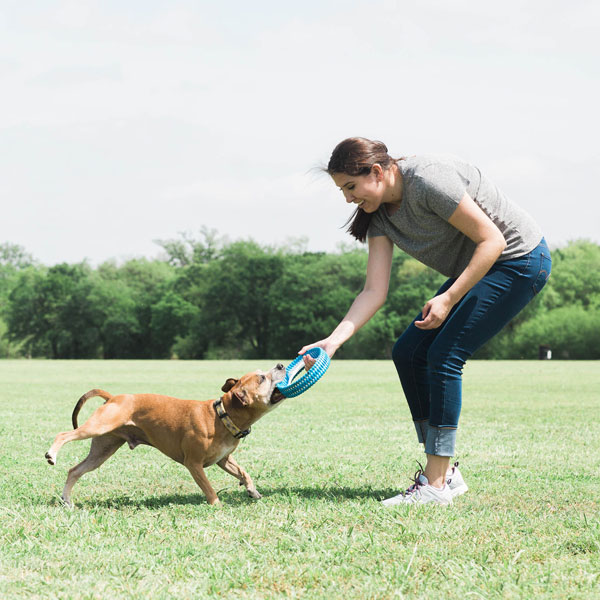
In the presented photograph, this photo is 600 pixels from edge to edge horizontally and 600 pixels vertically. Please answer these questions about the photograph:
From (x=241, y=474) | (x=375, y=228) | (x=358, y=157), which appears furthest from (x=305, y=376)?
(x=358, y=157)

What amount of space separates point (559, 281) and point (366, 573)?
2995 inches

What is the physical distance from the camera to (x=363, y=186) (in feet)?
15.5

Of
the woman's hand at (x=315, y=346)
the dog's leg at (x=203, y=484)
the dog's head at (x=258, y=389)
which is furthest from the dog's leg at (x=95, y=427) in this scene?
the woman's hand at (x=315, y=346)

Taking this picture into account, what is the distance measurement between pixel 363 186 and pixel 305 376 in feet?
4.17

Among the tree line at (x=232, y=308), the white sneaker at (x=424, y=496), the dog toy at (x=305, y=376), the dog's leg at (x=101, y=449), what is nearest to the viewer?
the white sneaker at (x=424, y=496)

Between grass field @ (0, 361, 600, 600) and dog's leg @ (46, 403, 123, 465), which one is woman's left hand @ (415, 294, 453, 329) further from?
dog's leg @ (46, 403, 123, 465)

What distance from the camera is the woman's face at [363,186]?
4715mm

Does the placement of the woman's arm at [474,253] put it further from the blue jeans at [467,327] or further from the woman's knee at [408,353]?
the woman's knee at [408,353]

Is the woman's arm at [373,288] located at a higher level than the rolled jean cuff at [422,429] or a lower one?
higher

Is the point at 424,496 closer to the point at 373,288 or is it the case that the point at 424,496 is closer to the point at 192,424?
the point at 373,288

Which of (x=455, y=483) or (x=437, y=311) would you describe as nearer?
(x=437, y=311)

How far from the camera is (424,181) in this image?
180 inches

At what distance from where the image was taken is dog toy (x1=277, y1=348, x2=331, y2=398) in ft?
15.6

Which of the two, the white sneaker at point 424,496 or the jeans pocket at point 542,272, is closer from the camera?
the white sneaker at point 424,496
